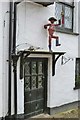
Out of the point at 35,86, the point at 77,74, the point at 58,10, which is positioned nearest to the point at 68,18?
the point at 58,10

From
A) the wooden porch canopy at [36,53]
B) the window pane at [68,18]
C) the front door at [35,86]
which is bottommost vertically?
the front door at [35,86]

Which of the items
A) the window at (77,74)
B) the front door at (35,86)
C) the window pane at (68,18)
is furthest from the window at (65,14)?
the front door at (35,86)

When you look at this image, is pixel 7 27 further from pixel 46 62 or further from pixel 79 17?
pixel 79 17

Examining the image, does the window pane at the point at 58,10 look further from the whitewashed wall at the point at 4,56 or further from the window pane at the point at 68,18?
the whitewashed wall at the point at 4,56

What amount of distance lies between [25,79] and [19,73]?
56cm

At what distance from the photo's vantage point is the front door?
9.01 metres

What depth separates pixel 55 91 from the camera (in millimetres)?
10023

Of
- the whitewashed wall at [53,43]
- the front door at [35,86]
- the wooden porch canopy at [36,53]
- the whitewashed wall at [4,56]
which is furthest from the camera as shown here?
the front door at [35,86]

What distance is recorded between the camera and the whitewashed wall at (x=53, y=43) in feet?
28.2

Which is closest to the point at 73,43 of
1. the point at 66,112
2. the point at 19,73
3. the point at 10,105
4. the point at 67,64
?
the point at 67,64

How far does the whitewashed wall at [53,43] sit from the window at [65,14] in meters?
0.36

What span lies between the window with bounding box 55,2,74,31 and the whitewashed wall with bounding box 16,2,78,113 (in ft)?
1.17

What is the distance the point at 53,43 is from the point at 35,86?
164cm

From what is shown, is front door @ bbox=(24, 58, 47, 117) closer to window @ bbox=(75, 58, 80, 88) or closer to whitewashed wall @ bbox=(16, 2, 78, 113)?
whitewashed wall @ bbox=(16, 2, 78, 113)
